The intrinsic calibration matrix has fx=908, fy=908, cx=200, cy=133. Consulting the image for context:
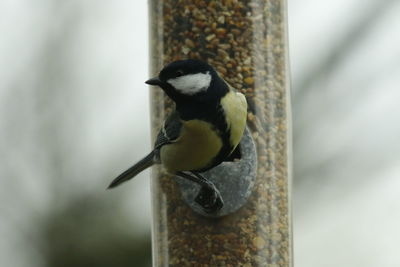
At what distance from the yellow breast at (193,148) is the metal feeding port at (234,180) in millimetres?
84

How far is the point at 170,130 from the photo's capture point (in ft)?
8.59

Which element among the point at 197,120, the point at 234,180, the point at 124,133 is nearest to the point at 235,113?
the point at 197,120

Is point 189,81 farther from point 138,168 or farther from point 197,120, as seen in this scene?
point 138,168

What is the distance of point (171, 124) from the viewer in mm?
2617

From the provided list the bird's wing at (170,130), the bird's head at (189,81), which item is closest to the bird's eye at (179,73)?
the bird's head at (189,81)

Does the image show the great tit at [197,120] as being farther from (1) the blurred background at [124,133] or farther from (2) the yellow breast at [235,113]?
(1) the blurred background at [124,133]

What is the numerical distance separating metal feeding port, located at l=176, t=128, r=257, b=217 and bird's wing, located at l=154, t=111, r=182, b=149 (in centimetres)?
16

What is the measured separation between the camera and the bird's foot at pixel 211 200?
272cm

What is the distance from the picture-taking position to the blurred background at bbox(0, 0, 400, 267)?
486cm

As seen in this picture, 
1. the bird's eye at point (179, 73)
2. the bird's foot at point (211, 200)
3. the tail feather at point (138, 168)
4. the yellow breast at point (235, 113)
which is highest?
the bird's eye at point (179, 73)

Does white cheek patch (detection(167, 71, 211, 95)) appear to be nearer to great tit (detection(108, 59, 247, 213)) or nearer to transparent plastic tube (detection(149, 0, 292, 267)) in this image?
great tit (detection(108, 59, 247, 213))

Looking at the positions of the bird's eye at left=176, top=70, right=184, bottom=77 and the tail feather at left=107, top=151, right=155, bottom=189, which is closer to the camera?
the bird's eye at left=176, top=70, right=184, bottom=77

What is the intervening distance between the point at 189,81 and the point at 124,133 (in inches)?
112

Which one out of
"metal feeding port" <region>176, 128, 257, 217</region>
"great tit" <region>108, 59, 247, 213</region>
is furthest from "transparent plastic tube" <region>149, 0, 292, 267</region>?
"great tit" <region>108, 59, 247, 213</region>
